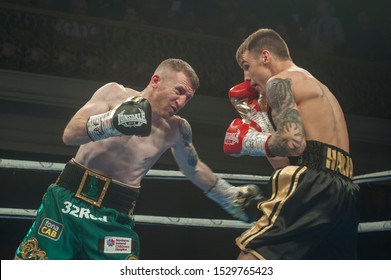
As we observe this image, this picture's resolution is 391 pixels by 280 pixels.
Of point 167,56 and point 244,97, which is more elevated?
point 167,56

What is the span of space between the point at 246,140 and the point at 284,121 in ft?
0.74

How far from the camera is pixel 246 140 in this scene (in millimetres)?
2377

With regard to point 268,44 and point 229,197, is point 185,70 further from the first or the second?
point 229,197

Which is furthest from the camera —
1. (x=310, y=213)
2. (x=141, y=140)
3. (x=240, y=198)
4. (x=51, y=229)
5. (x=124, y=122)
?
(x=240, y=198)

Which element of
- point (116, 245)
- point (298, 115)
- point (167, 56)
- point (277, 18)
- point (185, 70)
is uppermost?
point (277, 18)

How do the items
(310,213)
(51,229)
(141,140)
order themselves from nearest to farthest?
(310,213), (51,229), (141,140)

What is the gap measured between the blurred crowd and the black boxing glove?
3221 mm

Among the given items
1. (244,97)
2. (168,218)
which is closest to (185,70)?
(244,97)

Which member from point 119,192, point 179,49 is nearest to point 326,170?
point 119,192

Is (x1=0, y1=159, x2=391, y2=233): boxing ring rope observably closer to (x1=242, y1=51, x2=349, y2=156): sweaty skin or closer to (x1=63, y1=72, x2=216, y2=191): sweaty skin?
(x1=63, y1=72, x2=216, y2=191): sweaty skin

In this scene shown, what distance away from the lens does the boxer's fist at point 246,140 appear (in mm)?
2309

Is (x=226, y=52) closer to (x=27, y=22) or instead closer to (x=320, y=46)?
(x=320, y=46)

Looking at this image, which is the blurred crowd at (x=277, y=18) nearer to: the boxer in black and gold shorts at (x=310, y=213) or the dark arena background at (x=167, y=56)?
the dark arena background at (x=167, y=56)
